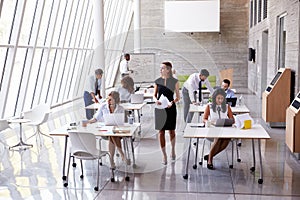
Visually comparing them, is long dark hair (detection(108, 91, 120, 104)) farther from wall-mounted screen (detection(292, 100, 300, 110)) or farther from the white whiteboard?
the white whiteboard

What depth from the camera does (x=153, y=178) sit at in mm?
5945

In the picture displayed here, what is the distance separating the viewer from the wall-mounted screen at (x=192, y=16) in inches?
746

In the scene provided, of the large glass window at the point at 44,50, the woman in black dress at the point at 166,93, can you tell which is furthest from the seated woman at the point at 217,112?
the large glass window at the point at 44,50

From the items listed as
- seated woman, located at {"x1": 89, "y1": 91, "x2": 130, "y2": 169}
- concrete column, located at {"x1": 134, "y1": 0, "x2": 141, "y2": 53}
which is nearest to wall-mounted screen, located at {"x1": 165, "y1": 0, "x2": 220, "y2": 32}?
concrete column, located at {"x1": 134, "y1": 0, "x2": 141, "y2": 53}

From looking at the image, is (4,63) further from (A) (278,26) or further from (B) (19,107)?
(A) (278,26)

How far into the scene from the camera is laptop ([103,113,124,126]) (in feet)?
19.7

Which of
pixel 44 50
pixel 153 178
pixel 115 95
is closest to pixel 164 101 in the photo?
pixel 115 95

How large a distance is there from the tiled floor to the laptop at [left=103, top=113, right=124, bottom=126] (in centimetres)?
73

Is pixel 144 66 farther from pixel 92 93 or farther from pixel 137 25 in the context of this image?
pixel 92 93

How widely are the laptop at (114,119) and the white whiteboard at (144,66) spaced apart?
10.4 meters

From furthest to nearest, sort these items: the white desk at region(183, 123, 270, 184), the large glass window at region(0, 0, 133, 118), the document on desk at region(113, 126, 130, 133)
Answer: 1. the large glass window at region(0, 0, 133, 118)
2. the document on desk at region(113, 126, 130, 133)
3. the white desk at region(183, 123, 270, 184)

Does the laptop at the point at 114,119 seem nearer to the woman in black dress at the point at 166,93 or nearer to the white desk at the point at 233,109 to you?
the woman in black dress at the point at 166,93

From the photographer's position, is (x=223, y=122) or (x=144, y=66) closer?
(x=223, y=122)

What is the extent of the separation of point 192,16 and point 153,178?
1417cm
